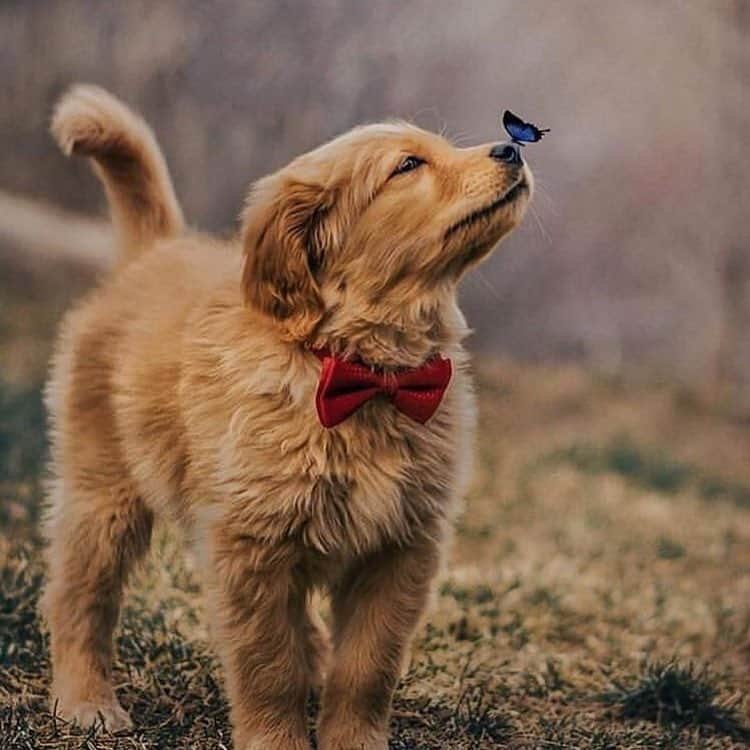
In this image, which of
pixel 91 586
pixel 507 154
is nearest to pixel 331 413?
pixel 507 154

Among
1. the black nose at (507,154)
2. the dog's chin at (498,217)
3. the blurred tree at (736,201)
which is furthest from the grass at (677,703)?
the blurred tree at (736,201)

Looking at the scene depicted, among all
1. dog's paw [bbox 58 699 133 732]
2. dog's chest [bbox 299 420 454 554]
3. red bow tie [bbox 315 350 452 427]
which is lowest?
dog's paw [bbox 58 699 133 732]

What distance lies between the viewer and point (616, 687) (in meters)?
3.81

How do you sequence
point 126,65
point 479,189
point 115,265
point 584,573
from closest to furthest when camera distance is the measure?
1. point 479,189
2. point 115,265
3. point 584,573
4. point 126,65

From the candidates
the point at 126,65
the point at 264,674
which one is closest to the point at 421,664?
the point at 264,674

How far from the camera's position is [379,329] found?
2900 millimetres

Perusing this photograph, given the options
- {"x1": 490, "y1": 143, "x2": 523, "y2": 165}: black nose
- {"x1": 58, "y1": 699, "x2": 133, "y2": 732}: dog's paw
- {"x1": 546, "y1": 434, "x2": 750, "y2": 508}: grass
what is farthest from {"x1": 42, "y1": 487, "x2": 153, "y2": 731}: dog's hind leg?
{"x1": 546, "y1": 434, "x2": 750, "y2": 508}: grass

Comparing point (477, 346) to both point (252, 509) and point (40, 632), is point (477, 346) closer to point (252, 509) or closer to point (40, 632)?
point (40, 632)

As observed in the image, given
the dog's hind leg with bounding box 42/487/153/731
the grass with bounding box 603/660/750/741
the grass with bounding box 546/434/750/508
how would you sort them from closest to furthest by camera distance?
1. the dog's hind leg with bounding box 42/487/153/731
2. the grass with bounding box 603/660/750/741
3. the grass with bounding box 546/434/750/508

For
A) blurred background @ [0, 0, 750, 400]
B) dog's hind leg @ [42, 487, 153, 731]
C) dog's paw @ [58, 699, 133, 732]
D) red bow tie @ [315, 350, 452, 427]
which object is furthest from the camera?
blurred background @ [0, 0, 750, 400]

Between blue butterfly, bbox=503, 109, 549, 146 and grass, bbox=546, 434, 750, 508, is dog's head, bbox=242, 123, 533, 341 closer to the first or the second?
blue butterfly, bbox=503, 109, 549, 146

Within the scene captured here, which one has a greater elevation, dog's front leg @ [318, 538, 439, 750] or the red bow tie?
the red bow tie

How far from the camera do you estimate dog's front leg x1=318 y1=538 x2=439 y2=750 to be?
3.01 m

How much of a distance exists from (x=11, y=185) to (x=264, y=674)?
7182 mm
